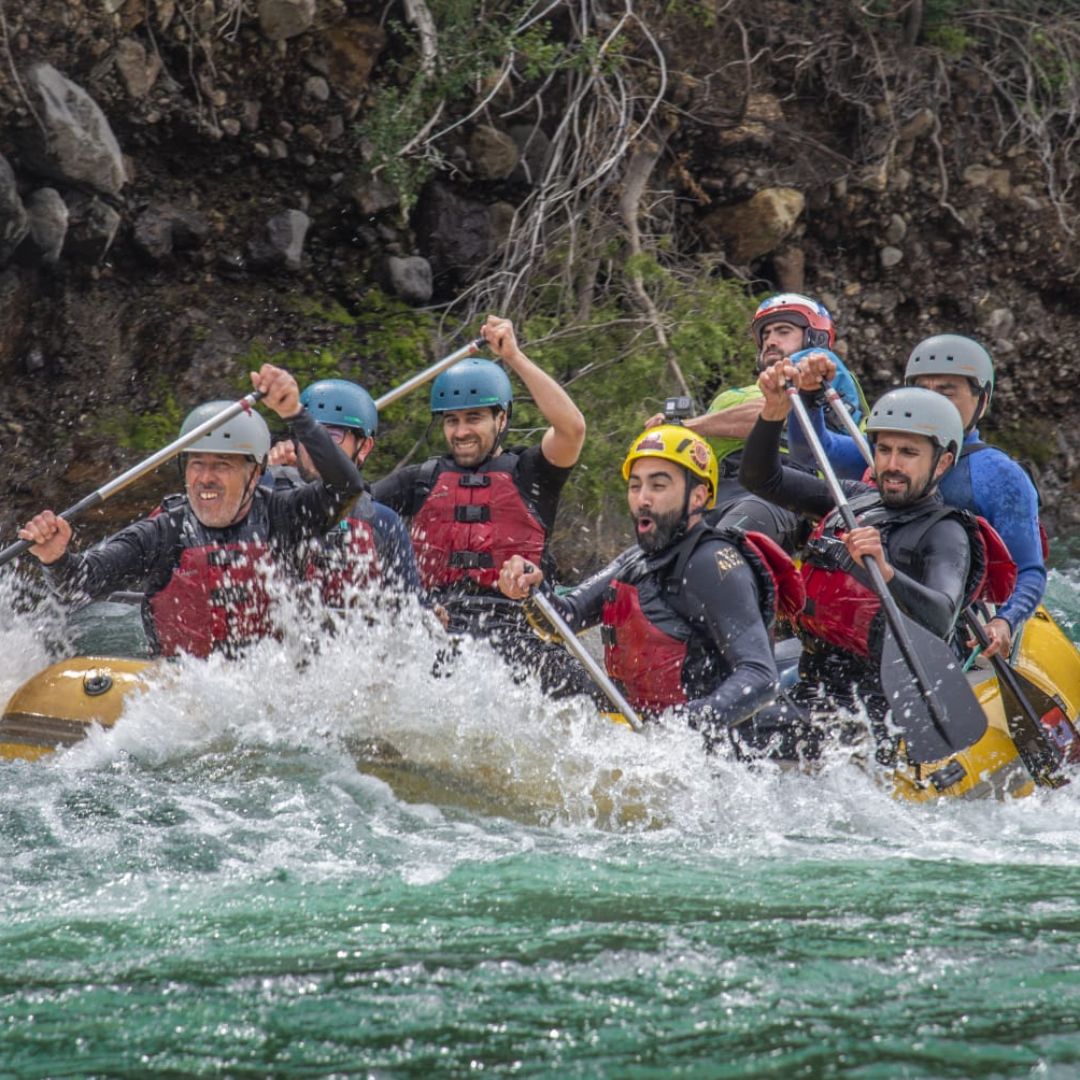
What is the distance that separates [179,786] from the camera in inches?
202

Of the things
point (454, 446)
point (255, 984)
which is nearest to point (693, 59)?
point (454, 446)

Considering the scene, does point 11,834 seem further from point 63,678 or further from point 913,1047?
point 913,1047

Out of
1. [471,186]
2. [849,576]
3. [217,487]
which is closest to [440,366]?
[217,487]

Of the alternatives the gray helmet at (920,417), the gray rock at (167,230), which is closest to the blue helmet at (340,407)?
the gray helmet at (920,417)

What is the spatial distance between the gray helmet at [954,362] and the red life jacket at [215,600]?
276cm

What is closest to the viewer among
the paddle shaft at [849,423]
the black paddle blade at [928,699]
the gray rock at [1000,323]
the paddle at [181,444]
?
the black paddle blade at [928,699]

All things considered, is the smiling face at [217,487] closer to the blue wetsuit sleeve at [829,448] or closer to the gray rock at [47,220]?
the blue wetsuit sleeve at [829,448]

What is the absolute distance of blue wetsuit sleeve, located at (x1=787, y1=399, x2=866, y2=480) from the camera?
21.1ft

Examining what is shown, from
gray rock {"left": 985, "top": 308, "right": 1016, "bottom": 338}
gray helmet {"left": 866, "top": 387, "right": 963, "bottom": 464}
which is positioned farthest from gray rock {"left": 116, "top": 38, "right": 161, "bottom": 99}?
gray rock {"left": 985, "top": 308, "right": 1016, "bottom": 338}

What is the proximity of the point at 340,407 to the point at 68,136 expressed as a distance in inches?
146

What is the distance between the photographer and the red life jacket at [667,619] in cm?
507

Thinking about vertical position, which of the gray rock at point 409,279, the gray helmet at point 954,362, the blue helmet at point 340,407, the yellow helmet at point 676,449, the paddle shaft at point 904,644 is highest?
the gray rock at point 409,279

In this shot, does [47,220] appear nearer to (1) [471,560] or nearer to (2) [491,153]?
(2) [491,153]

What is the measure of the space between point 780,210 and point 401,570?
7094 mm
